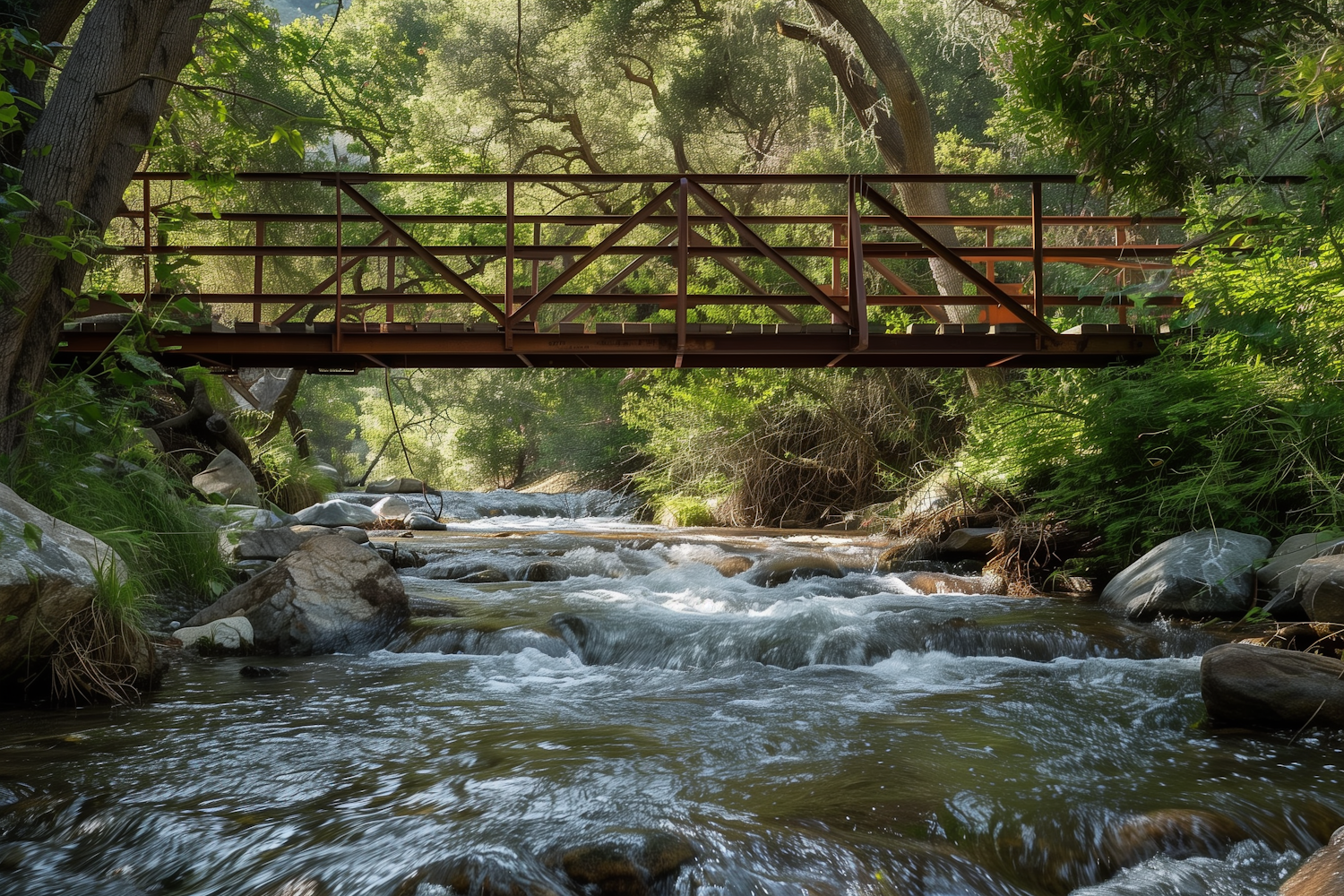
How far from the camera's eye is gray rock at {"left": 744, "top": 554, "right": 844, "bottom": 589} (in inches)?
348

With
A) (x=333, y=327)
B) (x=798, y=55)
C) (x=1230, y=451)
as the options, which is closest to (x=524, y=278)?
(x=798, y=55)

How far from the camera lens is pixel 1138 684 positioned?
5336 mm

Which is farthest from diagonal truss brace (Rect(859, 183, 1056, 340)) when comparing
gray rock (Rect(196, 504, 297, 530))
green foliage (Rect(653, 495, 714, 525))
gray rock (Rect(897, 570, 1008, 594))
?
green foliage (Rect(653, 495, 714, 525))

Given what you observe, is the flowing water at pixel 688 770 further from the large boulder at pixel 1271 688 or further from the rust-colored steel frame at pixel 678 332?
the rust-colored steel frame at pixel 678 332

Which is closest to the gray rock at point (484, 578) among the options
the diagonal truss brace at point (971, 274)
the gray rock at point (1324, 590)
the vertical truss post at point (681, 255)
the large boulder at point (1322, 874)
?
the vertical truss post at point (681, 255)

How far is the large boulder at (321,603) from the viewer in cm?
616

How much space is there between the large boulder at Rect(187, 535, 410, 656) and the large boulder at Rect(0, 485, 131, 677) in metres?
1.43

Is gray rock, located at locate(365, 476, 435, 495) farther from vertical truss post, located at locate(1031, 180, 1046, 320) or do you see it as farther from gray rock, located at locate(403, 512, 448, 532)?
vertical truss post, located at locate(1031, 180, 1046, 320)

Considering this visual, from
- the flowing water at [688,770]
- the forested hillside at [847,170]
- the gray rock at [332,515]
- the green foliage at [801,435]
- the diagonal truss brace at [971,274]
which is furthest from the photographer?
the green foliage at [801,435]

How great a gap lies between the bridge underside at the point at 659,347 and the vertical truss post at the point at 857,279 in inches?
5.7

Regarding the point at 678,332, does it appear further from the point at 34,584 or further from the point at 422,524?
the point at 422,524

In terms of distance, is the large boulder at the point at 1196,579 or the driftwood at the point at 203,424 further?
the driftwood at the point at 203,424

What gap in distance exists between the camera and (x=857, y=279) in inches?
304

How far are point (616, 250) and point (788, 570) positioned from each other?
10.9 ft
